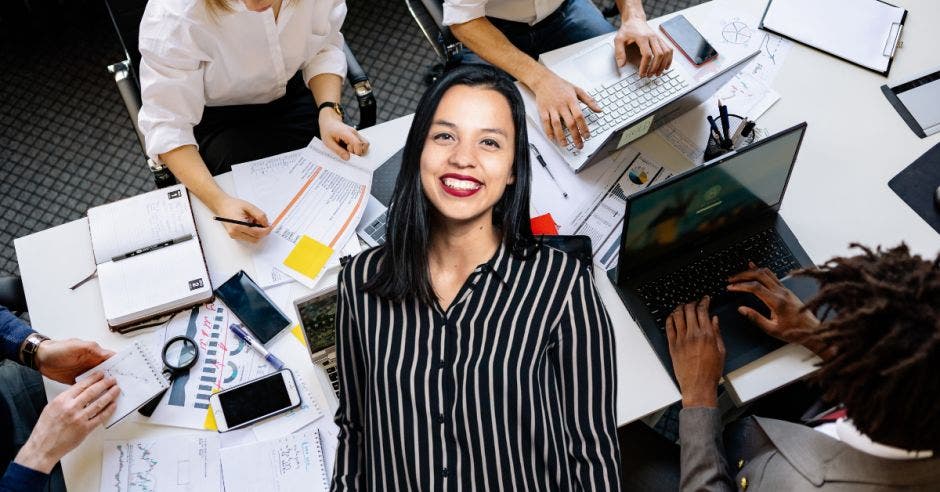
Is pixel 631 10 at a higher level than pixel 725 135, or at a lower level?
higher

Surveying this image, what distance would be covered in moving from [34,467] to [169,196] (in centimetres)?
66

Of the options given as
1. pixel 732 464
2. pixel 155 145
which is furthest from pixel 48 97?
pixel 732 464

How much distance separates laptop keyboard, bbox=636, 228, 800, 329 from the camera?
1.66 m

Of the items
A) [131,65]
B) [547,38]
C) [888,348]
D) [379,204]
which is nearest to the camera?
[888,348]

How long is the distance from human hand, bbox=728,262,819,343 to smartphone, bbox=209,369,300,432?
0.99 meters

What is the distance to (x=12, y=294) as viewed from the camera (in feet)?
5.47

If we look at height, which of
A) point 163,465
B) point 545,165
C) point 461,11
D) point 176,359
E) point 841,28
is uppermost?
point 841,28

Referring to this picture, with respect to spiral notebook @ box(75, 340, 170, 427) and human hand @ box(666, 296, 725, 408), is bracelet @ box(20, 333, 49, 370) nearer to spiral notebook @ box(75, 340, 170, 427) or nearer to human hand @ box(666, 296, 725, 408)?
spiral notebook @ box(75, 340, 170, 427)

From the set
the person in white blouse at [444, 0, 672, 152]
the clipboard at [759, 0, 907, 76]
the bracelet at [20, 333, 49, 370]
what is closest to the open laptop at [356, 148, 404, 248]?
the person in white blouse at [444, 0, 672, 152]

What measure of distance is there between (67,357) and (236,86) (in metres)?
0.78

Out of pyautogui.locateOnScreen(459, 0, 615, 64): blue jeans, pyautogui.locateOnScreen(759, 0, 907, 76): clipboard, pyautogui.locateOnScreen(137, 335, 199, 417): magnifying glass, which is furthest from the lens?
pyautogui.locateOnScreen(459, 0, 615, 64): blue jeans

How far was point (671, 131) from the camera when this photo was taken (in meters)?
1.89

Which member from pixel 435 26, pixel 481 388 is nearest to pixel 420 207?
pixel 481 388

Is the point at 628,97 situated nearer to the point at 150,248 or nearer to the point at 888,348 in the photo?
the point at 888,348
